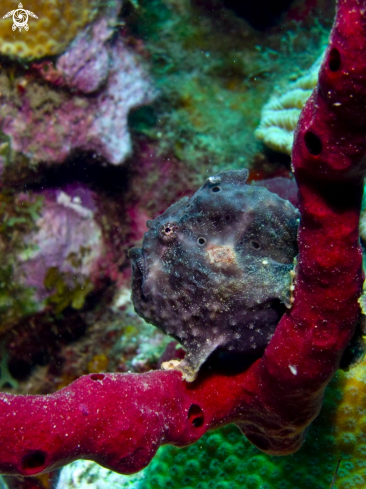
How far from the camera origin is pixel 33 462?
5.32ft

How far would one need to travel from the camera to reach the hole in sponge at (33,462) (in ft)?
5.20

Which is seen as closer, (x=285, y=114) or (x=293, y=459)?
(x=293, y=459)

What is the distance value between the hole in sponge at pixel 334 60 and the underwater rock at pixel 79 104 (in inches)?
150

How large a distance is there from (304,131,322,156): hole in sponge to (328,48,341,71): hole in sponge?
0.24 metres

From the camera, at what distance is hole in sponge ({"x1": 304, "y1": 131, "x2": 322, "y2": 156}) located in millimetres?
1393

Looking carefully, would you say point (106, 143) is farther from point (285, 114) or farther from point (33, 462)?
point (33, 462)

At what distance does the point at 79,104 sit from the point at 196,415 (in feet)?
12.6

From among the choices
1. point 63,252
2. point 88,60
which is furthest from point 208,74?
point 63,252

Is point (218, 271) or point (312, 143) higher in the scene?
point (312, 143)

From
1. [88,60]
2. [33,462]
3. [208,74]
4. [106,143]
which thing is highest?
[88,60]

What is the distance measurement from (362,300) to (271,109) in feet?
13.0

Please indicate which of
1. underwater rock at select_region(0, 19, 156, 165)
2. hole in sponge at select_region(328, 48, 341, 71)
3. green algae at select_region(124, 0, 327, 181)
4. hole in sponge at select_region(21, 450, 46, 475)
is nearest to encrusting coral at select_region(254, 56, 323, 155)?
green algae at select_region(124, 0, 327, 181)

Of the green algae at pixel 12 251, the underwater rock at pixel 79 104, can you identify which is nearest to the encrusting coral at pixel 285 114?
the underwater rock at pixel 79 104

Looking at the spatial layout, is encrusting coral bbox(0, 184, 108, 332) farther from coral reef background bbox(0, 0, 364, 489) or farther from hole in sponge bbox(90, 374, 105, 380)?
hole in sponge bbox(90, 374, 105, 380)
